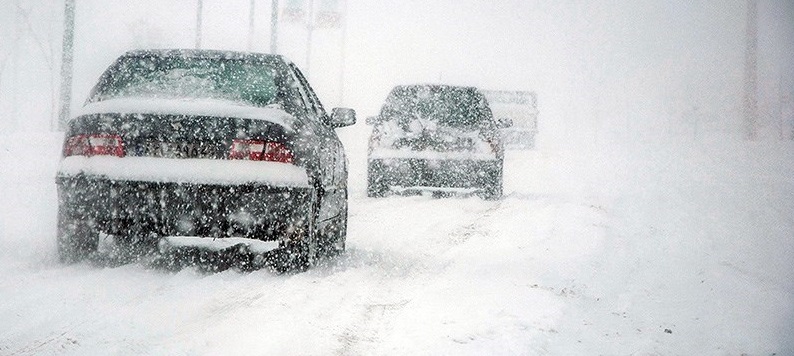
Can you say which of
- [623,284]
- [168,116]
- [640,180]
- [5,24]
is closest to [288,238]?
[168,116]

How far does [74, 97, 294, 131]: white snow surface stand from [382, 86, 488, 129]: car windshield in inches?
240

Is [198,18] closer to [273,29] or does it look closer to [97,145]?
[273,29]

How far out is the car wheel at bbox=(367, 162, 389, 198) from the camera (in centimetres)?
1088

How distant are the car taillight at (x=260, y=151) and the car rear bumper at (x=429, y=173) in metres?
5.95

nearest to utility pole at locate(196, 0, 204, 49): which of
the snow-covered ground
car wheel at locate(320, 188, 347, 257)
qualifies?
the snow-covered ground

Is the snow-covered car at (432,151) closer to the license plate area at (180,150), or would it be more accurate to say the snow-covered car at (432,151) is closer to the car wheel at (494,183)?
the car wheel at (494,183)

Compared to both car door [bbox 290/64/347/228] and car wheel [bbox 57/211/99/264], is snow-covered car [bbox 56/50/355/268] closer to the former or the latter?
car wheel [bbox 57/211/99/264]

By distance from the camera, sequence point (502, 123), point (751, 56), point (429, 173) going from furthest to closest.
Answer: point (751, 56), point (502, 123), point (429, 173)

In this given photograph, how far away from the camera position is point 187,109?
189 inches

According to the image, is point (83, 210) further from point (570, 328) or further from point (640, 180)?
point (640, 180)

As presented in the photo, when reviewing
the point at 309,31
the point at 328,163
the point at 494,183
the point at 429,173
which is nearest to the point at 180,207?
the point at 328,163

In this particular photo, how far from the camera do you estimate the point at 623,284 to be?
17.3 ft

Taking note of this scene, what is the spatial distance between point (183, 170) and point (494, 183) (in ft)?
23.1

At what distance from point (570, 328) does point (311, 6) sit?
32.3 m
